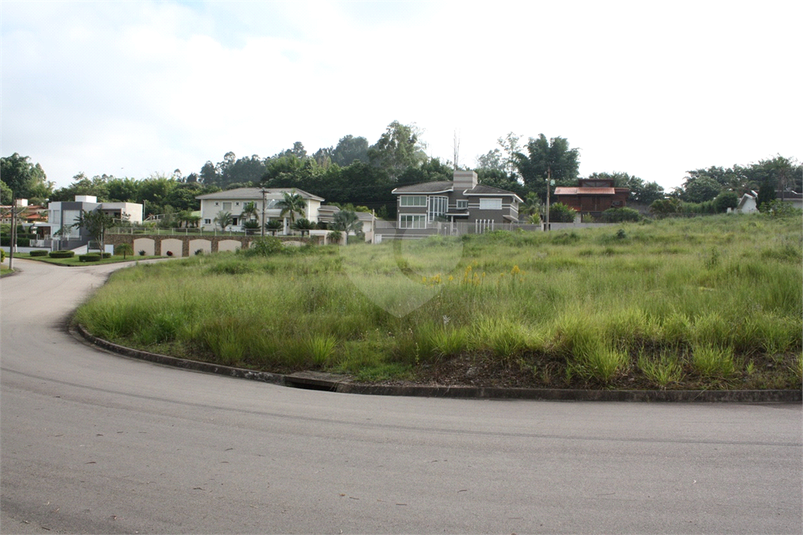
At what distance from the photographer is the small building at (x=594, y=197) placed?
3024 inches

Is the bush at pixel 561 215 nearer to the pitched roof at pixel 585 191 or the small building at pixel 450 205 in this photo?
the small building at pixel 450 205

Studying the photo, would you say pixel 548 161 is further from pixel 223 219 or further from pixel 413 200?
pixel 223 219

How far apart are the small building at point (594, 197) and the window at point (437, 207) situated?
20.9m

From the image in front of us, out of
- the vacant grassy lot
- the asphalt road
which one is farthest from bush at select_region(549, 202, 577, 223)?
the asphalt road

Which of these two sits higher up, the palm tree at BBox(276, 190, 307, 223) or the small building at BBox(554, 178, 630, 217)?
the small building at BBox(554, 178, 630, 217)

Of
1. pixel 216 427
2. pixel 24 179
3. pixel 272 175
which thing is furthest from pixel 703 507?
pixel 24 179

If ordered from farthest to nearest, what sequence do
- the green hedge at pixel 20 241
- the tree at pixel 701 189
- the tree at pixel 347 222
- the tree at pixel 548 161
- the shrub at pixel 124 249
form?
the tree at pixel 548 161 < the tree at pixel 701 189 < the green hedge at pixel 20 241 < the tree at pixel 347 222 < the shrub at pixel 124 249

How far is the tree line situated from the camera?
73312 mm

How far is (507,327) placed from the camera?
9578 mm

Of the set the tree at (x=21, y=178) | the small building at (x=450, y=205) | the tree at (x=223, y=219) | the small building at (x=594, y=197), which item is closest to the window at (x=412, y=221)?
the small building at (x=450, y=205)

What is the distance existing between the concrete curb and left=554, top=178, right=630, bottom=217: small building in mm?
71126

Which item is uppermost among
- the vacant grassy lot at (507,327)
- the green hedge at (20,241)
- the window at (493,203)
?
the window at (493,203)

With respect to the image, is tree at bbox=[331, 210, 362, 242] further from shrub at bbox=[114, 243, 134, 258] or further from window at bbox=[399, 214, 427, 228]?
shrub at bbox=[114, 243, 134, 258]

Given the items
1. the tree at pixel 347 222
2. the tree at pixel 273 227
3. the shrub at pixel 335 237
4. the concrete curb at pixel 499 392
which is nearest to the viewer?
the concrete curb at pixel 499 392
